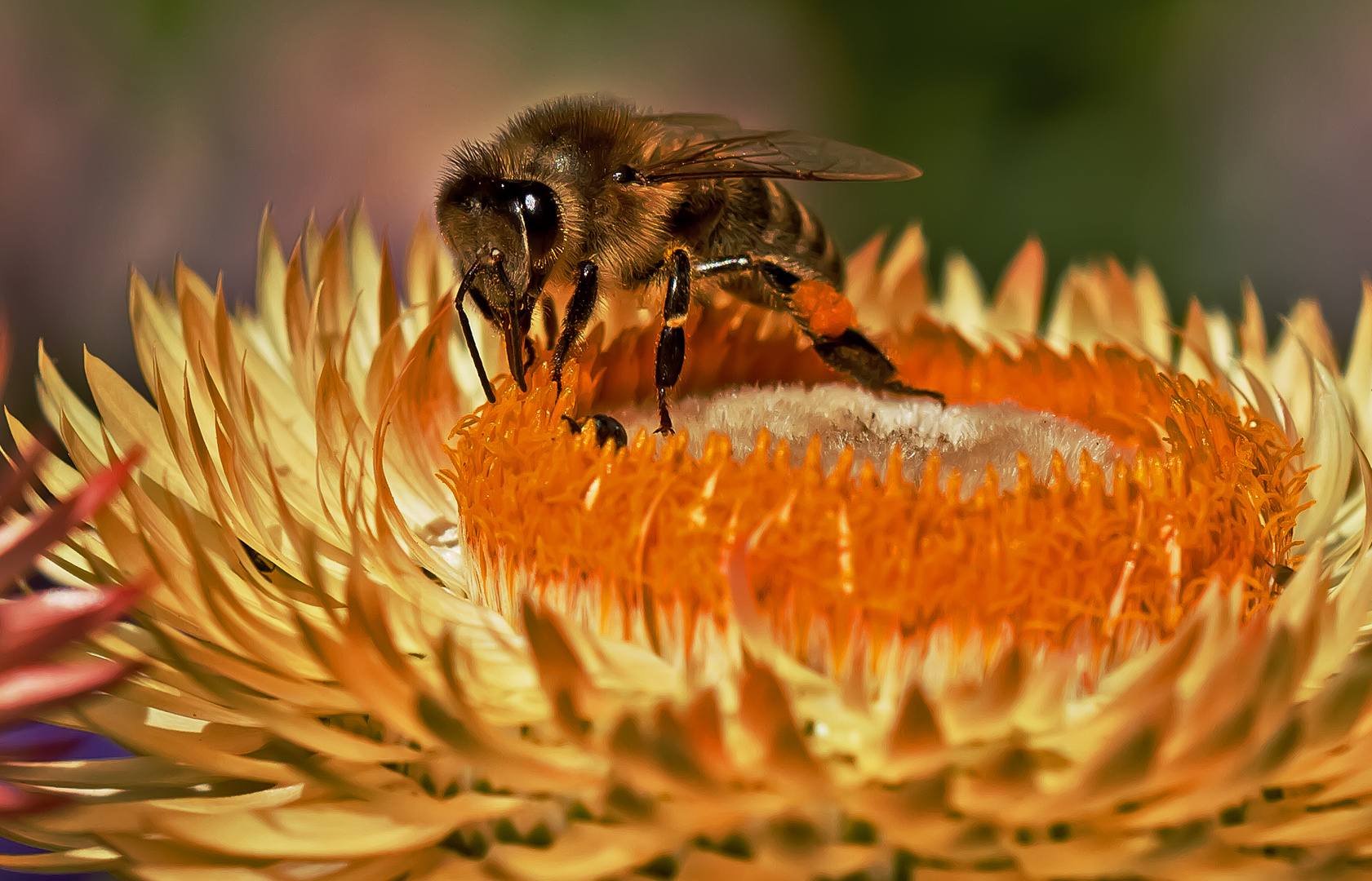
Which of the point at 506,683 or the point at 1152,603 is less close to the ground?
the point at 1152,603

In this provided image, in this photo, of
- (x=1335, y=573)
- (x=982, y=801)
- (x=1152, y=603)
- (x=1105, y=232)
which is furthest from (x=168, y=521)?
(x=1105, y=232)

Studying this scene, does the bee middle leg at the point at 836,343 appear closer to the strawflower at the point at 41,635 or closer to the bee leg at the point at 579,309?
the bee leg at the point at 579,309

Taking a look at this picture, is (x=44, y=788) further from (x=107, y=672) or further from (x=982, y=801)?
(x=982, y=801)

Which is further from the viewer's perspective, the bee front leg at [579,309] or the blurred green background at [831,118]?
the blurred green background at [831,118]

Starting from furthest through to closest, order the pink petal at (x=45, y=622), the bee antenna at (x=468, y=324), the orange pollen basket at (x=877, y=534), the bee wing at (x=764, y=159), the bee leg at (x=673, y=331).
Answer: the bee wing at (x=764, y=159)
the bee leg at (x=673, y=331)
the bee antenna at (x=468, y=324)
the orange pollen basket at (x=877, y=534)
the pink petal at (x=45, y=622)

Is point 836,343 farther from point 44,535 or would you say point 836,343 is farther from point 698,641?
point 44,535

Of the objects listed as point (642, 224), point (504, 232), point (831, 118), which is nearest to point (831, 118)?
point (831, 118)

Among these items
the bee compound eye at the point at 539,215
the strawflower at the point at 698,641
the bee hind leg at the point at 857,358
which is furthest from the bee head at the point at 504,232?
the bee hind leg at the point at 857,358

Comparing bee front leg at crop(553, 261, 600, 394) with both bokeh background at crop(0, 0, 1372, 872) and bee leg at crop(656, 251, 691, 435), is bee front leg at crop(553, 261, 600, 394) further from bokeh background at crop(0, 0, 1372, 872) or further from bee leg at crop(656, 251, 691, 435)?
bokeh background at crop(0, 0, 1372, 872)
